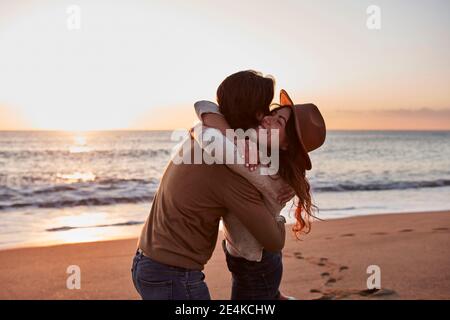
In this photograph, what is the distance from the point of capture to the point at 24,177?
816 inches

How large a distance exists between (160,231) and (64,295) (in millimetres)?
3402

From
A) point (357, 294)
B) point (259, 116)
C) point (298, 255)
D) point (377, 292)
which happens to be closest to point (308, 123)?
point (259, 116)

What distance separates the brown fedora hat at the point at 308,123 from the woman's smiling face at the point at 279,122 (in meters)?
0.06

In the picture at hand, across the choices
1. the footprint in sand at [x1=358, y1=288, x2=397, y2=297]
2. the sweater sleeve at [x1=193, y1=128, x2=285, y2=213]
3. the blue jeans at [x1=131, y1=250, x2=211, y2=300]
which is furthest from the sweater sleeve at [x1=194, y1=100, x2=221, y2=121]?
the footprint in sand at [x1=358, y1=288, x2=397, y2=297]

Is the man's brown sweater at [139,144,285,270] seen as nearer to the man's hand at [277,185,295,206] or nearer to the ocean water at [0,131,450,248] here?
the man's hand at [277,185,295,206]

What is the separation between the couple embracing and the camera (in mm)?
2479

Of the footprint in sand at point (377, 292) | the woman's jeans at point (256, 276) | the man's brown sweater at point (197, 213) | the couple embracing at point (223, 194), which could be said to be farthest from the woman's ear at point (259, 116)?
the footprint in sand at point (377, 292)

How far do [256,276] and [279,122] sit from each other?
78 centimetres

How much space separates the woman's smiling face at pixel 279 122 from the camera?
8.69 ft

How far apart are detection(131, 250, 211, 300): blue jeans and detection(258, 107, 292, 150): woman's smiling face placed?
71 centimetres

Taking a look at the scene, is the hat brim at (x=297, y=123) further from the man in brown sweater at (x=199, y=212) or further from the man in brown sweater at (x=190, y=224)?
the man in brown sweater at (x=190, y=224)

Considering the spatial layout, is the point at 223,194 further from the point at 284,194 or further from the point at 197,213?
the point at 284,194

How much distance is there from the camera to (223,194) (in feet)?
8.08
